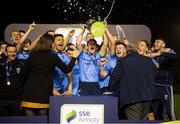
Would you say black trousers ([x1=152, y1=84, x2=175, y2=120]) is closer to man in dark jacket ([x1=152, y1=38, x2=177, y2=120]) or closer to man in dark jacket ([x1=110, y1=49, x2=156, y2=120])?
man in dark jacket ([x1=152, y1=38, x2=177, y2=120])

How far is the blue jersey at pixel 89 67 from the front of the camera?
8708 mm

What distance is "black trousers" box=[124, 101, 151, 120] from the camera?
7.73m

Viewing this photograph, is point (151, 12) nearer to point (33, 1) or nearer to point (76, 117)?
point (33, 1)

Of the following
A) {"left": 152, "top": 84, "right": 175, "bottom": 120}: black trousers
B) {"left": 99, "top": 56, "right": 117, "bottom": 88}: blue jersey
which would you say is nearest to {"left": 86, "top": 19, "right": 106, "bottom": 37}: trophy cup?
{"left": 99, "top": 56, "right": 117, "bottom": 88}: blue jersey

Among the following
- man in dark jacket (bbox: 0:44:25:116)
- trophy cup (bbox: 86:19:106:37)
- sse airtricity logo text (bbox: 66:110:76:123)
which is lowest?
sse airtricity logo text (bbox: 66:110:76:123)

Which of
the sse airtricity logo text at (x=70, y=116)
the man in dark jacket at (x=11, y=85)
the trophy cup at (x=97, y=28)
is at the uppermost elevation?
the trophy cup at (x=97, y=28)

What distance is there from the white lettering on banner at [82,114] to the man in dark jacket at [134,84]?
978 mm

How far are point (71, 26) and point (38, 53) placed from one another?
119 inches

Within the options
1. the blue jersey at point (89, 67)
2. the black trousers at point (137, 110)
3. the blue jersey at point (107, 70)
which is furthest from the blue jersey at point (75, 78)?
the black trousers at point (137, 110)

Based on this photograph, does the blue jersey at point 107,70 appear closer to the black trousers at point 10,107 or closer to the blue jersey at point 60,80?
the blue jersey at point 60,80

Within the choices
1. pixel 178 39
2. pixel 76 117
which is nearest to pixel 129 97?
pixel 76 117

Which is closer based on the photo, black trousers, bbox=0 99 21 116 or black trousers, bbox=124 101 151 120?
black trousers, bbox=124 101 151 120

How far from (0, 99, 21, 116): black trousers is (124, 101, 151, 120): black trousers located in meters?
1.80

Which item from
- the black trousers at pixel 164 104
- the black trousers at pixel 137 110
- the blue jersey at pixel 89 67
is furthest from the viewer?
the black trousers at pixel 164 104
